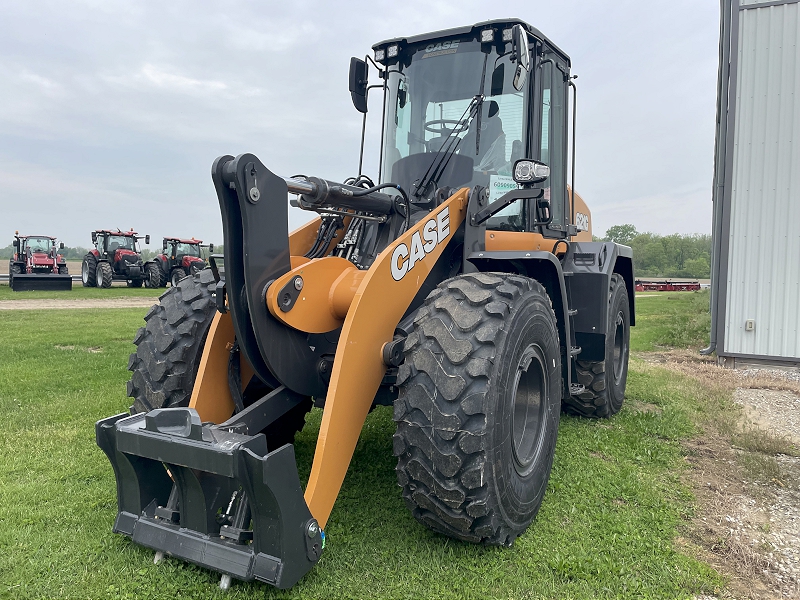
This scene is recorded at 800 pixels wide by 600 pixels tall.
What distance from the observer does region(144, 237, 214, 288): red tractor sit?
26.5 m

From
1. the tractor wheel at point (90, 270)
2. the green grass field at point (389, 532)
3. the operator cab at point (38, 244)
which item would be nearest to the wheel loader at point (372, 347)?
the green grass field at point (389, 532)

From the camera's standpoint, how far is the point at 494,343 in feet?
8.95

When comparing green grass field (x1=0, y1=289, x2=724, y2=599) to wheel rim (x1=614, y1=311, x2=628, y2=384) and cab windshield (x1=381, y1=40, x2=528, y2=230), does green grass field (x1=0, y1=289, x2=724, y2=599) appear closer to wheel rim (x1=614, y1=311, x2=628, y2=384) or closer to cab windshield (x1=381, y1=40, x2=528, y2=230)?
wheel rim (x1=614, y1=311, x2=628, y2=384)

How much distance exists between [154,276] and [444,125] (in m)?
25.0

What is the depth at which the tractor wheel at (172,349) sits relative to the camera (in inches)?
128

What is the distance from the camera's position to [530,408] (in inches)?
134

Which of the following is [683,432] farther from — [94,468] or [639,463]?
[94,468]

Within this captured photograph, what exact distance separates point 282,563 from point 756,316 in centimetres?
828

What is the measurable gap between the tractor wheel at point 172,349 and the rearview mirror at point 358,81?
1.84 meters

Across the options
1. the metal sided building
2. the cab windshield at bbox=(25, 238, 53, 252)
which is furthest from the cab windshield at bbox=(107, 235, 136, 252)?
the metal sided building

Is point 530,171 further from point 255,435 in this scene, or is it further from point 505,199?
point 255,435

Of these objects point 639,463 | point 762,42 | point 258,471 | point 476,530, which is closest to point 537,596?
point 476,530

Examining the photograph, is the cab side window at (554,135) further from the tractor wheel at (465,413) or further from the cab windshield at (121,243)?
the cab windshield at (121,243)

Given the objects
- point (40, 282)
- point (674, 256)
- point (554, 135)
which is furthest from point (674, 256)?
point (554, 135)
